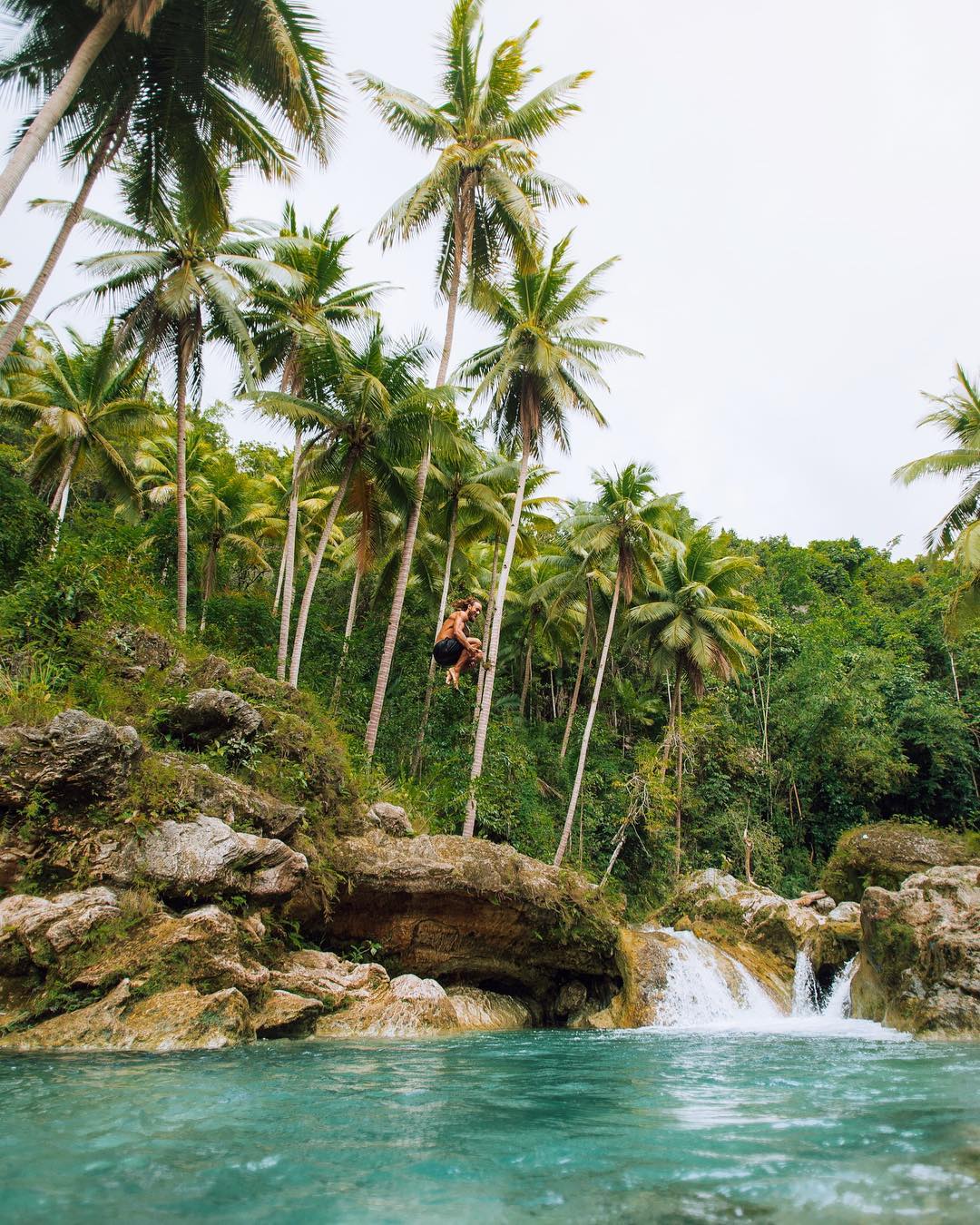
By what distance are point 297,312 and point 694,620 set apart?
1614 cm

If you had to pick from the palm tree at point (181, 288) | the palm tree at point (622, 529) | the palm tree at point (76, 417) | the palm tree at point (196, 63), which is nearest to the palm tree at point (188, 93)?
the palm tree at point (196, 63)

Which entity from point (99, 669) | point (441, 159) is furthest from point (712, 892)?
point (441, 159)

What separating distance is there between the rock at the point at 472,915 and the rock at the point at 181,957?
2577 mm

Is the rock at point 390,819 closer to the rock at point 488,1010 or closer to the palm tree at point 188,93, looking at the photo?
the rock at point 488,1010

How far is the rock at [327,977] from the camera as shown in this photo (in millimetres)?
8570

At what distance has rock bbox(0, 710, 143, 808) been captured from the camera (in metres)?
7.60

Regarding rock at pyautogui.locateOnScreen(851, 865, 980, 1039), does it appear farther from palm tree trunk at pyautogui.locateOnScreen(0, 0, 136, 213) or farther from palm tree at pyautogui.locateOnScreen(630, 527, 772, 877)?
palm tree trunk at pyautogui.locateOnScreen(0, 0, 136, 213)

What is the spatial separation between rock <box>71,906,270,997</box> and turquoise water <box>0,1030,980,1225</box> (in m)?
1.18

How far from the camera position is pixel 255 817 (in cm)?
951

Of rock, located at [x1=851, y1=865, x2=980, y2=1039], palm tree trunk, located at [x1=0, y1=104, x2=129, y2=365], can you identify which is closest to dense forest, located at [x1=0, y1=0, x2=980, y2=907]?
palm tree trunk, located at [x1=0, y1=104, x2=129, y2=365]

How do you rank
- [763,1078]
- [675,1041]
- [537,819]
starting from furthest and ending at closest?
1. [537,819]
2. [675,1041]
3. [763,1078]

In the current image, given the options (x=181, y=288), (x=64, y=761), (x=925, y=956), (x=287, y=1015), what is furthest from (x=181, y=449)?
(x=925, y=956)

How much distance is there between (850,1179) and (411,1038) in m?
6.51

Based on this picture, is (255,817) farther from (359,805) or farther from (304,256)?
(304,256)
